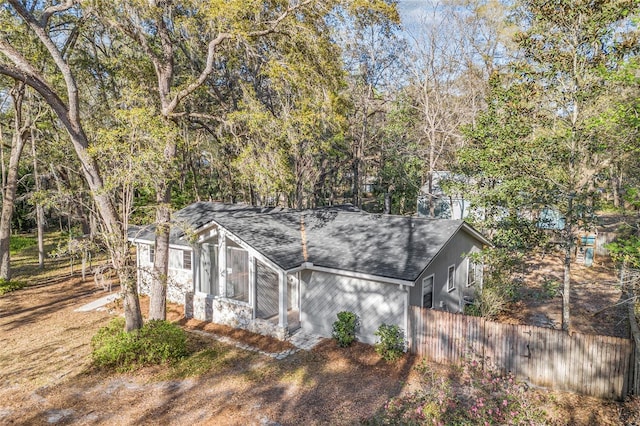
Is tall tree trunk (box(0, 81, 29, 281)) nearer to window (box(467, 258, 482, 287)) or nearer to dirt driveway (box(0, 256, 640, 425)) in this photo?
dirt driveway (box(0, 256, 640, 425))

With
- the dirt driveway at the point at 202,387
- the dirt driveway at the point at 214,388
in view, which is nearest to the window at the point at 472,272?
the dirt driveway at the point at 214,388

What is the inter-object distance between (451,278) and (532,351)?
4.71 m

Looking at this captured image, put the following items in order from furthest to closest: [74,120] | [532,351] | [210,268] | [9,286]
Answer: [9,286]
[210,268]
[74,120]
[532,351]

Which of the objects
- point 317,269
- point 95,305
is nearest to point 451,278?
point 317,269

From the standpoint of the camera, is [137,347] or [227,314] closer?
[137,347]

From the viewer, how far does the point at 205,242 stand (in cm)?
1484

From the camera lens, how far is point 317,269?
12.7m

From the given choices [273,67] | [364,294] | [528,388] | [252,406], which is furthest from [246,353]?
[273,67]

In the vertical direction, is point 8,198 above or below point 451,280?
above

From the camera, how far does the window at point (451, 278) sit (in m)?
14.2

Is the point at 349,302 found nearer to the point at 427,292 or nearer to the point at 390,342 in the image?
the point at 390,342

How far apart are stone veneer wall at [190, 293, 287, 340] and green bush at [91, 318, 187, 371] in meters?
2.34

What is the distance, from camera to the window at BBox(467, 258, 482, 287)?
16.0 meters

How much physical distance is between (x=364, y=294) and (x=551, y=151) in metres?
6.96
